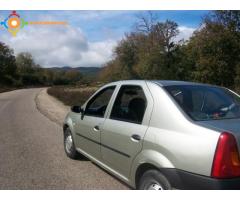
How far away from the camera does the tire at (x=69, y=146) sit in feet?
20.3

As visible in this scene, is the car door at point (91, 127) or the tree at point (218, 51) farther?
the tree at point (218, 51)

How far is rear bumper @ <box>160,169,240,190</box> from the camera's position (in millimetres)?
2965

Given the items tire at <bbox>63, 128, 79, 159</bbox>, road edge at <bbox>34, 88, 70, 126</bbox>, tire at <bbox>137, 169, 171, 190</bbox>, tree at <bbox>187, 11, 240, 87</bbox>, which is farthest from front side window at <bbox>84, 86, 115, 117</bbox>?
tree at <bbox>187, 11, 240, 87</bbox>

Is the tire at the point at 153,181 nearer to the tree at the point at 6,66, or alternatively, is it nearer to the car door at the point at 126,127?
the car door at the point at 126,127

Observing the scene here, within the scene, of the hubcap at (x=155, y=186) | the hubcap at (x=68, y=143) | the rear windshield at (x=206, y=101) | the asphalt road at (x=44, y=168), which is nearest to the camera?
the hubcap at (x=155, y=186)

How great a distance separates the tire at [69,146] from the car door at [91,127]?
365 mm

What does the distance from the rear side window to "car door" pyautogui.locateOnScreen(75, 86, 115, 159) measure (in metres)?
0.28

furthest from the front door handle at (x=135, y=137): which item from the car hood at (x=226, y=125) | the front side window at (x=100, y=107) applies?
the front side window at (x=100, y=107)

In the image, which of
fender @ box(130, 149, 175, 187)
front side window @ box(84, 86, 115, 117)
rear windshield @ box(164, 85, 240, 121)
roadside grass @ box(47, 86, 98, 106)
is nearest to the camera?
fender @ box(130, 149, 175, 187)

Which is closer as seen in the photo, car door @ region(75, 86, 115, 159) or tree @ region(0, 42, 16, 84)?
car door @ region(75, 86, 115, 159)

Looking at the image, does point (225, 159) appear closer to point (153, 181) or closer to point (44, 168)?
point (153, 181)

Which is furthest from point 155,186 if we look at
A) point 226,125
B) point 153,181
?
point 226,125

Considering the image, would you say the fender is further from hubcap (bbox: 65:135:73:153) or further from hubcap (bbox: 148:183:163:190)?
hubcap (bbox: 65:135:73:153)

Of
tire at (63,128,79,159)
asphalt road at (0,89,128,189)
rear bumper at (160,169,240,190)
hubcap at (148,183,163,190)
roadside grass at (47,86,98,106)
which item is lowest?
roadside grass at (47,86,98,106)
